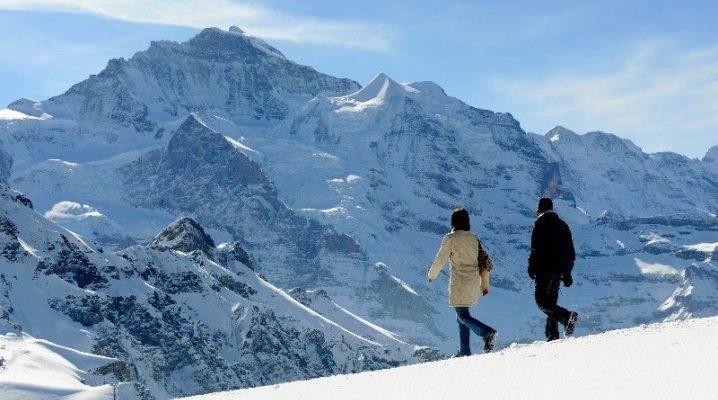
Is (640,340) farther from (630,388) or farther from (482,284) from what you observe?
(630,388)

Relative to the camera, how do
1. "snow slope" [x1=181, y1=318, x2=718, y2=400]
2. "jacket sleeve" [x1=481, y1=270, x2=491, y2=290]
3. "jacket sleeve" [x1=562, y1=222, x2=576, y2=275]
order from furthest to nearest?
"jacket sleeve" [x1=562, y1=222, x2=576, y2=275] → "jacket sleeve" [x1=481, y1=270, x2=491, y2=290] → "snow slope" [x1=181, y1=318, x2=718, y2=400]

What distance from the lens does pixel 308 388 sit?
2130 centimetres

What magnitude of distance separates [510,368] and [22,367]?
18141 centimetres

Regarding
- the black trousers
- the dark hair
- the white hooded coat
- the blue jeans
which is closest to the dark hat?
the black trousers

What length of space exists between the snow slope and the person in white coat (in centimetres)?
99

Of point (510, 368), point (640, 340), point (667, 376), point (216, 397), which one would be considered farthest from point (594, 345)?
point (216, 397)

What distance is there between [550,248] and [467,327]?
2.42 meters

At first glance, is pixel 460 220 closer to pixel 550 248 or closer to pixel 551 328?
pixel 550 248

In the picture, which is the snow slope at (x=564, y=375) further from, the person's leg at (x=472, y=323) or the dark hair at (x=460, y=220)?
the dark hair at (x=460, y=220)

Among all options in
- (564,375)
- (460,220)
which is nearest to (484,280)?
(460,220)

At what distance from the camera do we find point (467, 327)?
80.1 feet

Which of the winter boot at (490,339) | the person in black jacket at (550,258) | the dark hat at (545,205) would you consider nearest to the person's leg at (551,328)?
the person in black jacket at (550,258)

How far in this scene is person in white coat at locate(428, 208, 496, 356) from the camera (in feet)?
77.7

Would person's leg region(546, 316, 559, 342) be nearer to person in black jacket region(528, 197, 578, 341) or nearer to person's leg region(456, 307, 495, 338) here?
person in black jacket region(528, 197, 578, 341)
